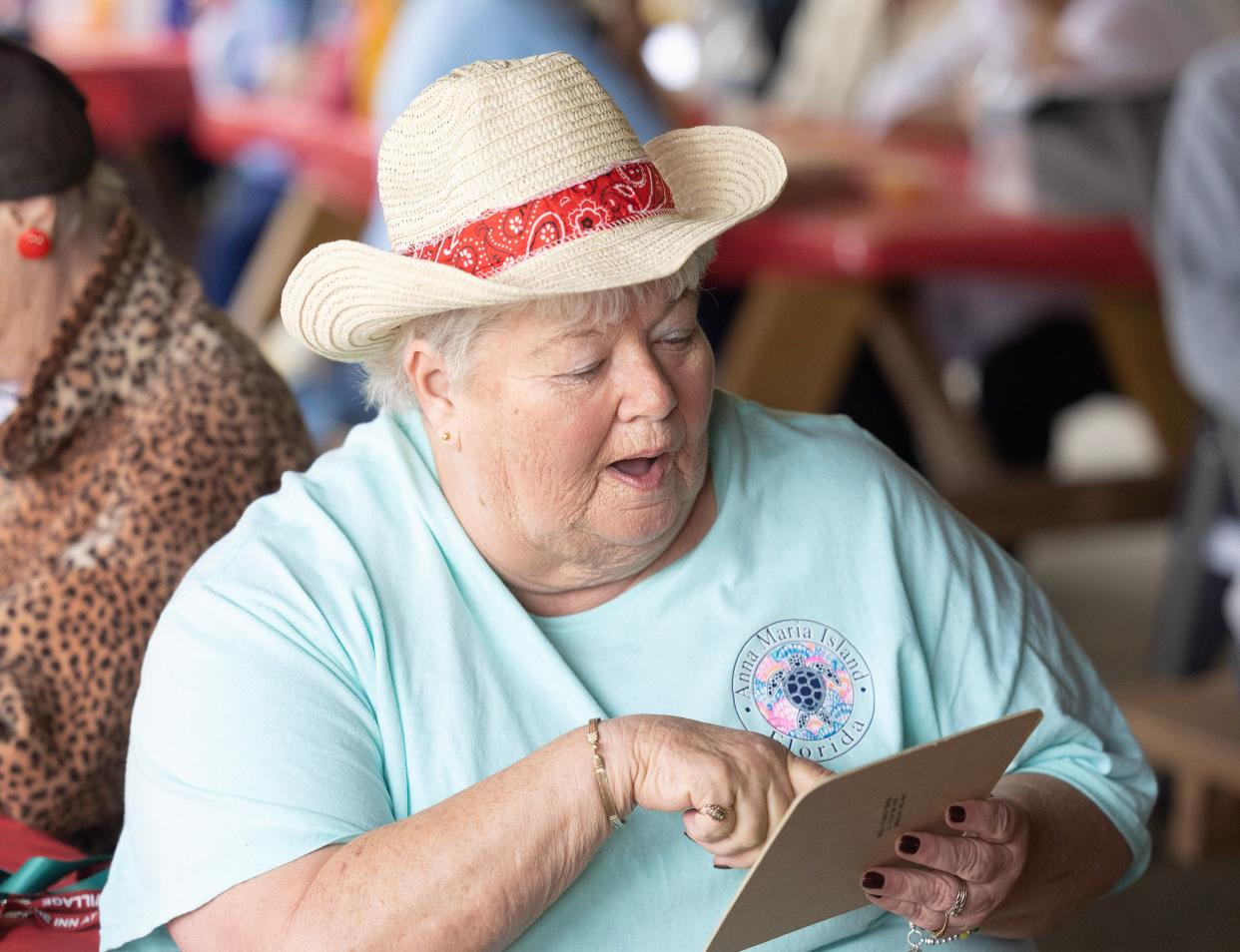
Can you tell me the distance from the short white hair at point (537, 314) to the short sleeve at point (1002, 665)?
0.37m

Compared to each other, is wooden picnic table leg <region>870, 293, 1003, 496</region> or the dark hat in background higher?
the dark hat in background

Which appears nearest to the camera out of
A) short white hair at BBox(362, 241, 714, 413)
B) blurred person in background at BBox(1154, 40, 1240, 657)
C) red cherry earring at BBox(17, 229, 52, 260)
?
short white hair at BBox(362, 241, 714, 413)

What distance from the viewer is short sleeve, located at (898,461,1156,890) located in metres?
1.62

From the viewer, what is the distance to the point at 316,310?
4.97ft

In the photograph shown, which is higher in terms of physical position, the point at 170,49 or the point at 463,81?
the point at 463,81

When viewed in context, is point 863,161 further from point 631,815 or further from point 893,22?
point 893,22

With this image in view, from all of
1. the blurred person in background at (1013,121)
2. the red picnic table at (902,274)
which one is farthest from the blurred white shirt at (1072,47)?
the red picnic table at (902,274)

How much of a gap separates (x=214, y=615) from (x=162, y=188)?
6685 millimetres

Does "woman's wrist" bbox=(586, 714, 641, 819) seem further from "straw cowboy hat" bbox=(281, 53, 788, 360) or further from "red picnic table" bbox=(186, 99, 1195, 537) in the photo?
"red picnic table" bbox=(186, 99, 1195, 537)

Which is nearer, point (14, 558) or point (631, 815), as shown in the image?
point (631, 815)

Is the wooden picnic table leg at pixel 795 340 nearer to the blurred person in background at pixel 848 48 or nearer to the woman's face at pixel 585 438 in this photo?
the woman's face at pixel 585 438

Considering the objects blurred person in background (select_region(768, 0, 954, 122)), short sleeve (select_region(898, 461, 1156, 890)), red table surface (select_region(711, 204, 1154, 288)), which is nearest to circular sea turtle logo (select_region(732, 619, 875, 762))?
short sleeve (select_region(898, 461, 1156, 890))

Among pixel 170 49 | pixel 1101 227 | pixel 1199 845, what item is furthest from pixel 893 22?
pixel 1199 845

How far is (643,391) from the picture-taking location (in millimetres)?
1438
